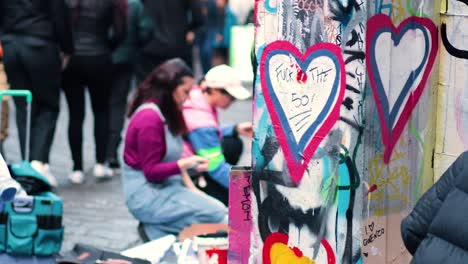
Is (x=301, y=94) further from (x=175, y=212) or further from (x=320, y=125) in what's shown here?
(x=175, y=212)

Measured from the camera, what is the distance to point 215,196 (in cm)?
750

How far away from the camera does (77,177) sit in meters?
9.69

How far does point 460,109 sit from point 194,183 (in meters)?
2.56

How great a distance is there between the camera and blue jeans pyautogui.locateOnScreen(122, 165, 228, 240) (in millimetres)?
6887

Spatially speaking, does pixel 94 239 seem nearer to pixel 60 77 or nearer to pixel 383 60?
pixel 60 77

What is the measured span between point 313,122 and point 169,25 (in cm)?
600

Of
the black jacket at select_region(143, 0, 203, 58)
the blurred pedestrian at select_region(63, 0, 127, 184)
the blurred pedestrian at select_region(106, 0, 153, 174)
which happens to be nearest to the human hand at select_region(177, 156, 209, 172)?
the blurred pedestrian at select_region(63, 0, 127, 184)

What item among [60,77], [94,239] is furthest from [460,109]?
[60,77]

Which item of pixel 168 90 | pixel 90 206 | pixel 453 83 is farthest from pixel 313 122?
pixel 90 206

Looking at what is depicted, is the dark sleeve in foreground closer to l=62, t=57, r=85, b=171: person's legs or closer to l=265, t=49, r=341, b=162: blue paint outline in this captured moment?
l=62, t=57, r=85, b=171: person's legs

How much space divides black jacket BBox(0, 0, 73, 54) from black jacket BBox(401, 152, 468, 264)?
17.3 ft

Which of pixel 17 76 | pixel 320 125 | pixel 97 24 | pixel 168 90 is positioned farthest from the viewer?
pixel 97 24

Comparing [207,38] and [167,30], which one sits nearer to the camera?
[167,30]

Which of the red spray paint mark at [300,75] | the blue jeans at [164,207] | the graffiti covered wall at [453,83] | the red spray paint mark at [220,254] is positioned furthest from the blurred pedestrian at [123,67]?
the red spray paint mark at [300,75]
